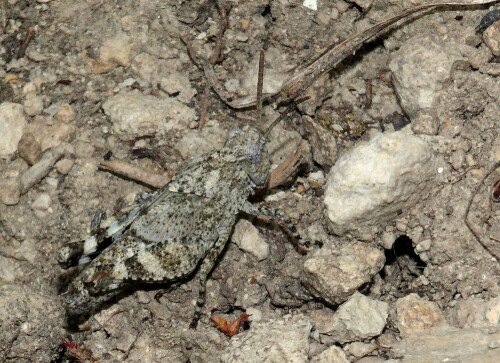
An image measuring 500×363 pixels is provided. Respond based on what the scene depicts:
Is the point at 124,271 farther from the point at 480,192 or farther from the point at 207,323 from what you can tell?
the point at 480,192

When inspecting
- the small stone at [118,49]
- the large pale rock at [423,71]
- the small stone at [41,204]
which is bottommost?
the small stone at [41,204]

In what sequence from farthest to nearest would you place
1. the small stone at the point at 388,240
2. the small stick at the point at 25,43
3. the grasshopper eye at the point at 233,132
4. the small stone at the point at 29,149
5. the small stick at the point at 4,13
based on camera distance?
the small stick at the point at 4,13 < the small stick at the point at 25,43 < the small stone at the point at 29,149 < the grasshopper eye at the point at 233,132 < the small stone at the point at 388,240

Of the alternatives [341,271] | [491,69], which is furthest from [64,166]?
[491,69]

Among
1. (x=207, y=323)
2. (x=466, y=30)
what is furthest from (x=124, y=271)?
(x=466, y=30)

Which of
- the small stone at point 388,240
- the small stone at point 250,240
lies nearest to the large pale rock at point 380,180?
the small stone at point 388,240

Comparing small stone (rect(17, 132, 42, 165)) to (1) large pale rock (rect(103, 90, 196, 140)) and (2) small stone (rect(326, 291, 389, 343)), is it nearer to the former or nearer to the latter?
(1) large pale rock (rect(103, 90, 196, 140))

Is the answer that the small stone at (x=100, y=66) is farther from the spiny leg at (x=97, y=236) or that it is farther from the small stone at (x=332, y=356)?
the small stone at (x=332, y=356)

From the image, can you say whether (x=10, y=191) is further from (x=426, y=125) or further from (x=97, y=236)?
(x=426, y=125)
